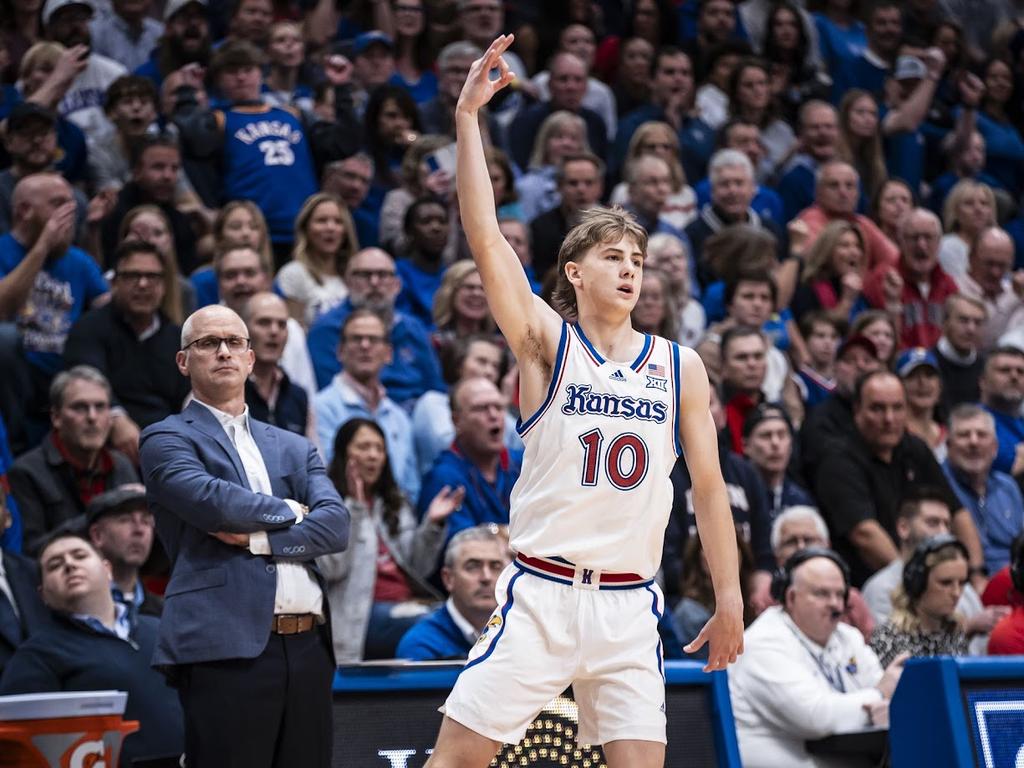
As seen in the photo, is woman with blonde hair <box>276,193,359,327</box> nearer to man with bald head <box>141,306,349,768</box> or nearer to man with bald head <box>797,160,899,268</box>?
man with bald head <box>797,160,899,268</box>

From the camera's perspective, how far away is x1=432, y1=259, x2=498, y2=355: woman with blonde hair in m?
9.73

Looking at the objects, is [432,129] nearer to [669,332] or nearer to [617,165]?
[617,165]

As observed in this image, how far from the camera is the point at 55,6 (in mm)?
10930

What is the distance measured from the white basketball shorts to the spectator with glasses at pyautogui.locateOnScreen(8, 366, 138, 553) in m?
3.77

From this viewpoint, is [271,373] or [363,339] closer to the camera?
[271,373]

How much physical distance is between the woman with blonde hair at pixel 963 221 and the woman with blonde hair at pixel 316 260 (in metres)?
5.05

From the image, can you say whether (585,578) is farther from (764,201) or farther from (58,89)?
(764,201)

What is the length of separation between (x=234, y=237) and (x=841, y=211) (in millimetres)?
4865

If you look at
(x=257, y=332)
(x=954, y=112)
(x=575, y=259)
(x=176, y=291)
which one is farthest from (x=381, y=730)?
(x=954, y=112)

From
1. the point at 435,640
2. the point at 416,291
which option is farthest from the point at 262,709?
the point at 416,291

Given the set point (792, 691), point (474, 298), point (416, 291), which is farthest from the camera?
point (416, 291)

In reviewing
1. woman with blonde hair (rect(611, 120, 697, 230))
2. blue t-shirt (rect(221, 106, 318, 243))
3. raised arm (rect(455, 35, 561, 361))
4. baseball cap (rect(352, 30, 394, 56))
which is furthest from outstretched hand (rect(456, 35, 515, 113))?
baseball cap (rect(352, 30, 394, 56))

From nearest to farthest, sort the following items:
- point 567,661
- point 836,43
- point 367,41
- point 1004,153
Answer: point 567,661 < point 367,41 < point 1004,153 < point 836,43

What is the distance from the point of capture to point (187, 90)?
1038cm
